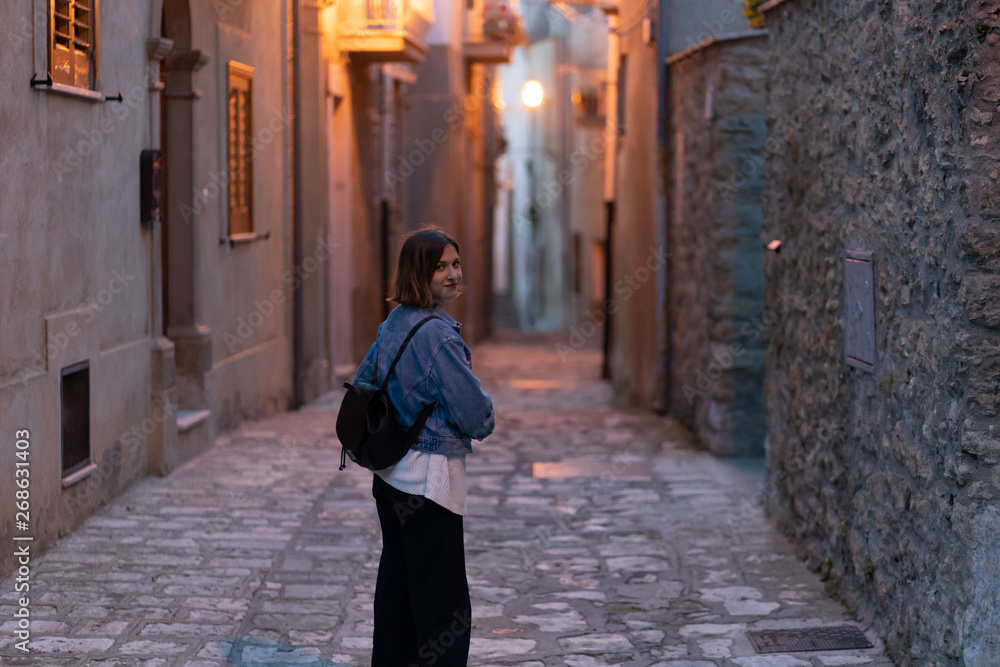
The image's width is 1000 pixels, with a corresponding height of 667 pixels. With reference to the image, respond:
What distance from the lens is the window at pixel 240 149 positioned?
1047 cm

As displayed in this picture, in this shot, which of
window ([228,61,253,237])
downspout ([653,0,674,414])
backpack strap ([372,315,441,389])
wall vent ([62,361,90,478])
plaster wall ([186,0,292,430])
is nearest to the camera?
backpack strap ([372,315,441,389])

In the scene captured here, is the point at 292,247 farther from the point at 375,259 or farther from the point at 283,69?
the point at 375,259

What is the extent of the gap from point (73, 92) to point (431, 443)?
12.0ft

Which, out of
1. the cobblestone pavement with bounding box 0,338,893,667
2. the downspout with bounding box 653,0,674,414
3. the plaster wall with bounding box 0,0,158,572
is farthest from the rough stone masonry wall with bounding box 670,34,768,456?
the plaster wall with bounding box 0,0,158,572

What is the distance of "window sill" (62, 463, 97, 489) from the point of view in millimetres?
6637

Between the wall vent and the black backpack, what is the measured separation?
318 cm

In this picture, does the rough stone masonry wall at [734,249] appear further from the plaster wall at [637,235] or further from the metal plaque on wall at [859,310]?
the metal plaque on wall at [859,310]

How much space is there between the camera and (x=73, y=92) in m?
6.64

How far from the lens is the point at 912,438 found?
4609 millimetres

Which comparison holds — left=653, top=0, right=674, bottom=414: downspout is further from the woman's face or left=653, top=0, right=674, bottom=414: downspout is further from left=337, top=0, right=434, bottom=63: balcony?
the woman's face

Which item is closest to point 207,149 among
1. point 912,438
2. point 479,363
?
point 912,438

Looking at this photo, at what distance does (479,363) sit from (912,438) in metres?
16.3

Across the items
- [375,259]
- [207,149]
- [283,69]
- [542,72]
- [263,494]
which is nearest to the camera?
[263,494]

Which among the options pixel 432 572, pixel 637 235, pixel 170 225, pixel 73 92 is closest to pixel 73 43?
pixel 73 92
